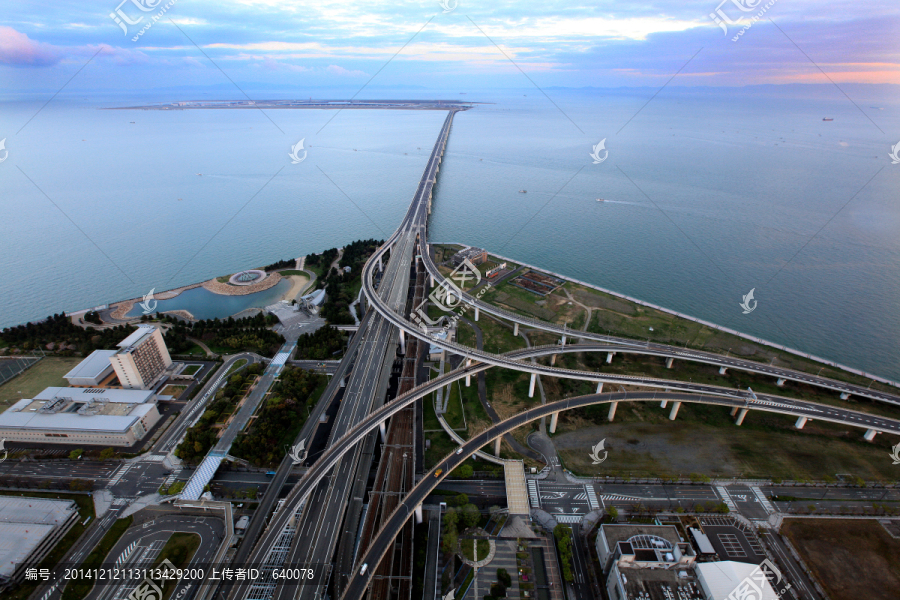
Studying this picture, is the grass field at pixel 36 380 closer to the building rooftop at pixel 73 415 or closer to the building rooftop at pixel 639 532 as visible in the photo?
the building rooftop at pixel 73 415

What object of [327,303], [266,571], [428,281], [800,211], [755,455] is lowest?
[266,571]

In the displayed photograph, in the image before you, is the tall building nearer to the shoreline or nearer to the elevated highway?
the elevated highway

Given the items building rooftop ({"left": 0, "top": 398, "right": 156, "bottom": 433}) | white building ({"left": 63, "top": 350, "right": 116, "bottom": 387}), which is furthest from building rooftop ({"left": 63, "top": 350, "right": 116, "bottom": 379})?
building rooftop ({"left": 0, "top": 398, "right": 156, "bottom": 433})

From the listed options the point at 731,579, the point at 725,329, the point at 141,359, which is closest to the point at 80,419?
the point at 141,359

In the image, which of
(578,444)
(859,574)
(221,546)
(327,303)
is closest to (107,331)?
(327,303)

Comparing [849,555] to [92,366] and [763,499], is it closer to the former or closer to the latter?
[763,499]

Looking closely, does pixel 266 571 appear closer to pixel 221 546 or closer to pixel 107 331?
pixel 221 546
